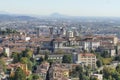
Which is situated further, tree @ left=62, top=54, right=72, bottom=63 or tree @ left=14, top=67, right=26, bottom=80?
tree @ left=62, top=54, right=72, bottom=63

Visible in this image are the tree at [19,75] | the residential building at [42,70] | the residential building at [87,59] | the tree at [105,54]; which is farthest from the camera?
the tree at [105,54]

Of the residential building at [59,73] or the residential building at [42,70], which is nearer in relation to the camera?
the residential building at [59,73]

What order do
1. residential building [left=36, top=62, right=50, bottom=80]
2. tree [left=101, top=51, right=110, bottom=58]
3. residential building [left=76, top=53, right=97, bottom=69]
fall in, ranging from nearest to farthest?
residential building [left=36, top=62, right=50, bottom=80], residential building [left=76, top=53, right=97, bottom=69], tree [left=101, top=51, right=110, bottom=58]

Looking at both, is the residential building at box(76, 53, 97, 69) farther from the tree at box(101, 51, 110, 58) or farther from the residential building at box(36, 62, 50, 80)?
the residential building at box(36, 62, 50, 80)

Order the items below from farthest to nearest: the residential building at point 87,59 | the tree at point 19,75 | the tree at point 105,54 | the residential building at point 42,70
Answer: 1. the tree at point 105,54
2. the residential building at point 87,59
3. the residential building at point 42,70
4. the tree at point 19,75

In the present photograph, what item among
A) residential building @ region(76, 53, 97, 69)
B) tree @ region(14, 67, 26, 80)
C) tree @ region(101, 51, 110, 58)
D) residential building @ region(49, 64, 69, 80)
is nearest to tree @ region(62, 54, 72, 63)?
residential building @ region(76, 53, 97, 69)

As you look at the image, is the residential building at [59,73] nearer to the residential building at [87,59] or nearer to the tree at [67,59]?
the tree at [67,59]

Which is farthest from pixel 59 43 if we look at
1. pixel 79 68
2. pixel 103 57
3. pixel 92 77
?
pixel 92 77

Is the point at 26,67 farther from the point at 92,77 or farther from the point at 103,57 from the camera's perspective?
the point at 103,57

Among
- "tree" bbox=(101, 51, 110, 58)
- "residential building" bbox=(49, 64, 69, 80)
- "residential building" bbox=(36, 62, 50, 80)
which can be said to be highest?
"residential building" bbox=(49, 64, 69, 80)

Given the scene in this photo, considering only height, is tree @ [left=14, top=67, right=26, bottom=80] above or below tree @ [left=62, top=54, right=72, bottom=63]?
above

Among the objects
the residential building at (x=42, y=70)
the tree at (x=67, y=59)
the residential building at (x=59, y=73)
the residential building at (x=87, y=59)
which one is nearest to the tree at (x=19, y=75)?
the residential building at (x=59, y=73)
